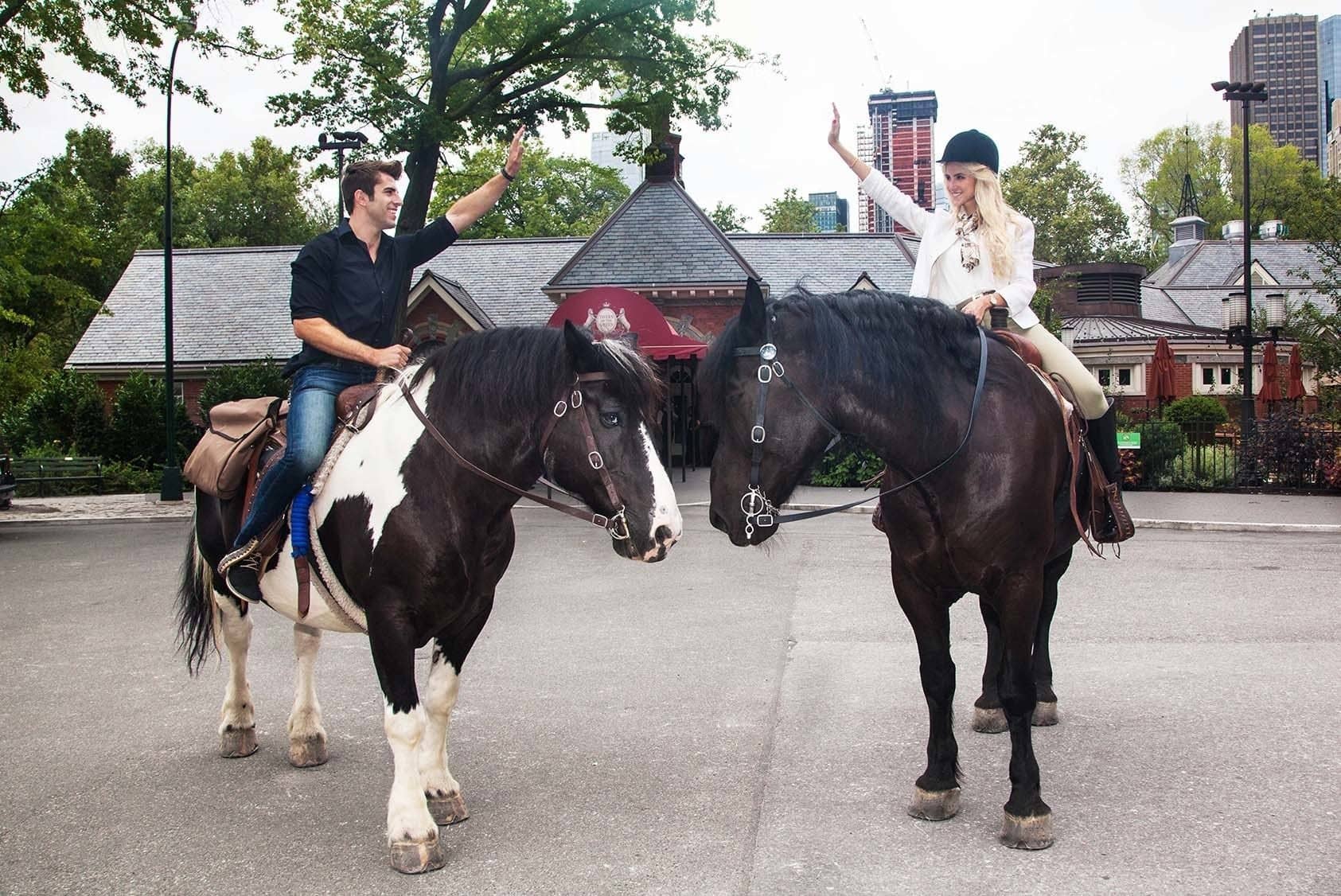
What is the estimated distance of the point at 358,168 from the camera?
493 centimetres

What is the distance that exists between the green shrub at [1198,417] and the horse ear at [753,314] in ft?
68.0

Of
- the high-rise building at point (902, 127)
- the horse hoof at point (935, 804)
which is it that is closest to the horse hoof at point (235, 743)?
the horse hoof at point (935, 804)

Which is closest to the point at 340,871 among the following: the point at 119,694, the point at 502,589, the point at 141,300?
the point at 119,694

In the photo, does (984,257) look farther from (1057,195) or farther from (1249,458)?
(1057,195)

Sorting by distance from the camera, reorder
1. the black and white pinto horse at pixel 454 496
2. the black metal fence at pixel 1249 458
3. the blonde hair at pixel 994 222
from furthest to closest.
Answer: the black metal fence at pixel 1249 458
the blonde hair at pixel 994 222
the black and white pinto horse at pixel 454 496

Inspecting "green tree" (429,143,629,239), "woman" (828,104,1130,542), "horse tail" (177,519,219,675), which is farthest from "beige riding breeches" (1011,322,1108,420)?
"green tree" (429,143,629,239)

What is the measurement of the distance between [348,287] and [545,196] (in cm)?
6141

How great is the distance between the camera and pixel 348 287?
4953 mm

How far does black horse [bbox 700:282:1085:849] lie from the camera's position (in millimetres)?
4137

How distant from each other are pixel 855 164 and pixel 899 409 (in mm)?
1729

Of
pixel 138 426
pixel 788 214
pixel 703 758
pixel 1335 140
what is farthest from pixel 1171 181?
pixel 1335 140

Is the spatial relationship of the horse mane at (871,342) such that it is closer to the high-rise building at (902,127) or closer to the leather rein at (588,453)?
the leather rein at (588,453)

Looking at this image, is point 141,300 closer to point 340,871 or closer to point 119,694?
point 119,694

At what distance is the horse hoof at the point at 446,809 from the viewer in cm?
459
